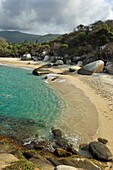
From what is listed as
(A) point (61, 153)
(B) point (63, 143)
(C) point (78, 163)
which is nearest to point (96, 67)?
(B) point (63, 143)

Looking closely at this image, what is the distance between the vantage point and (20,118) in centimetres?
1703

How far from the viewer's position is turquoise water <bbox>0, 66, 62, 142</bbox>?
1491cm

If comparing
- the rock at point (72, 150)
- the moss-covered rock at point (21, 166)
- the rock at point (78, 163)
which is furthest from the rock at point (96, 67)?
the moss-covered rock at point (21, 166)

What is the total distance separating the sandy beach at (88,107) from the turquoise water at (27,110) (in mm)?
1197

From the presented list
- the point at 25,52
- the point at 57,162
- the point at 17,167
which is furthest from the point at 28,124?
the point at 25,52

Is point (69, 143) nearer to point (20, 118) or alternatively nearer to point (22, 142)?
point (22, 142)

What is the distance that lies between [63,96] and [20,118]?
8.45 m

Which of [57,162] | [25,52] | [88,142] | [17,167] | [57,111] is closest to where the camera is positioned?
[17,167]

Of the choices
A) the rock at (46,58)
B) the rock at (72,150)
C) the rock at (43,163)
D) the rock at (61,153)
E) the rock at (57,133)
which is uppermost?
the rock at (46,58)

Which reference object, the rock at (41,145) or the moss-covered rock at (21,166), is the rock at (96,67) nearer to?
the rock at (41,145)

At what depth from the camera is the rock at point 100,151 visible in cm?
1133

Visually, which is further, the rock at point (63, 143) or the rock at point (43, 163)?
the rock at point (63, 143)

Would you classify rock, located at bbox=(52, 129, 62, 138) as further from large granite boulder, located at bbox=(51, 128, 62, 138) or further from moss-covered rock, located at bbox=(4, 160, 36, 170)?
moss-covered rock, located at bbox=(4, 160, 36, 170)

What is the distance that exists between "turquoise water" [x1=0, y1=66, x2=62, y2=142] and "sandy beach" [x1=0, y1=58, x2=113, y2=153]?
1.20m
